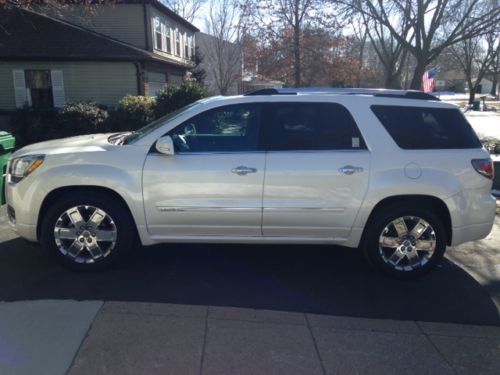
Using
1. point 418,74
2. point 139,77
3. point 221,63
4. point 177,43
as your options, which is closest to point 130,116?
point 139,77

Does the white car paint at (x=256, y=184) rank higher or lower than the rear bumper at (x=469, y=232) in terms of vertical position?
higher

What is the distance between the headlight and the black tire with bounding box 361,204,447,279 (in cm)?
318

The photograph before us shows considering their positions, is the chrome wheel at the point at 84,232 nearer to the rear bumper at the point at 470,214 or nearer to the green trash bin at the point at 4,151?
the green trash bin at the point at 4,151

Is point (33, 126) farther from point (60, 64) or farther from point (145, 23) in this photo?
point (145, 23)

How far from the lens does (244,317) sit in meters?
3.79

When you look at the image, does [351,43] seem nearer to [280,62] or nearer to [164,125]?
[280,62]

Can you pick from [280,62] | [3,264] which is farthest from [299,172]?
[280,62]

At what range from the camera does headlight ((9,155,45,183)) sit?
4438 mm

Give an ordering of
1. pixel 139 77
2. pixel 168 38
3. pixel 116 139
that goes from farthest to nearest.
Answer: pixel 168 38 → pixel 139 77 → pixel 116 139

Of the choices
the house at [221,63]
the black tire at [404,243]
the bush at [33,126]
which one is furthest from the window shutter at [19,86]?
the black tire at [404,243]

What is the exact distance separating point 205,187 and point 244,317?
49.0 inches

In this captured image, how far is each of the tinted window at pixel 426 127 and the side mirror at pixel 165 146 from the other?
1.94 m

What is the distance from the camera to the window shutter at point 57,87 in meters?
19.3

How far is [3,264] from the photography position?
4.72 m
